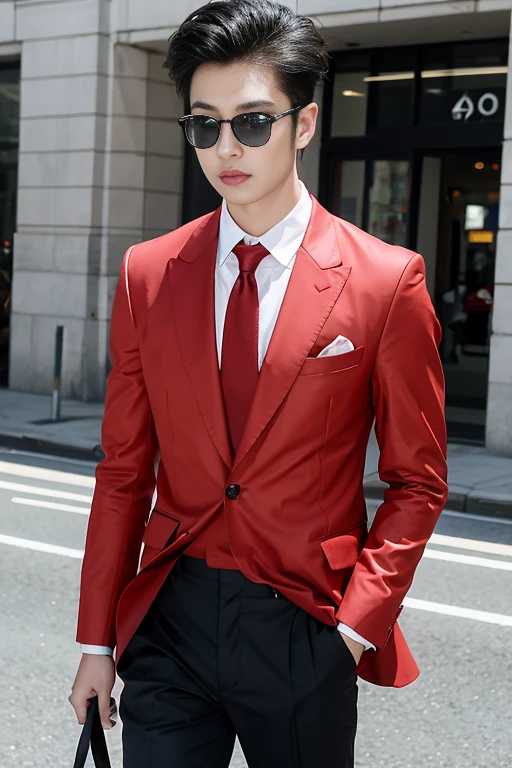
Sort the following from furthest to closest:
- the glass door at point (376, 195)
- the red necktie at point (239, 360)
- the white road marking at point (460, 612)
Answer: the glass door at point (376, 195) < the white road marking at point (460, 612) < the red necktie at point (239, 360)

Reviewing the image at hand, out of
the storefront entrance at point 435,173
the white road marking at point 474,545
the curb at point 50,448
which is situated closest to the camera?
the white road marking at point 474,545

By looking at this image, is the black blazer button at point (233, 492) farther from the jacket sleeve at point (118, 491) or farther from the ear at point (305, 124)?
the ear at point (305, 124)

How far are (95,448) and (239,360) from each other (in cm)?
873

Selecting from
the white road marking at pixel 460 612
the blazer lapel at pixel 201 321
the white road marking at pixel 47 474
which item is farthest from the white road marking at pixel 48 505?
the blazer lapel at pixel 201 321

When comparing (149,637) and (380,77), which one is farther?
(380,77)

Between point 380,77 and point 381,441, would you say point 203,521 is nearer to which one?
point 381,441

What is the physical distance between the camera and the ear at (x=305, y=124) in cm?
234

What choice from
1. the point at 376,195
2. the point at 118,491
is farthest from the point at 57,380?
the point at 118,491

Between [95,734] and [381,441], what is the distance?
82 centimetres

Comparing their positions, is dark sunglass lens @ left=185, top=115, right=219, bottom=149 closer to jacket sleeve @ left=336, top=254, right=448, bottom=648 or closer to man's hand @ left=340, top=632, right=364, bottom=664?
jacket sleeve @ left=336, top=254, right=448, bottom=648

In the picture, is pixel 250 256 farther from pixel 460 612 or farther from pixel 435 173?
pixel 435 173

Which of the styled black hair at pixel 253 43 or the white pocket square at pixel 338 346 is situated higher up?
the styled black hair at pixel 253 43

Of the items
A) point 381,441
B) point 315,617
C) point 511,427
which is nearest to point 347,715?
point 315,617

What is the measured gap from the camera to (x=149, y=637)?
2312mm
